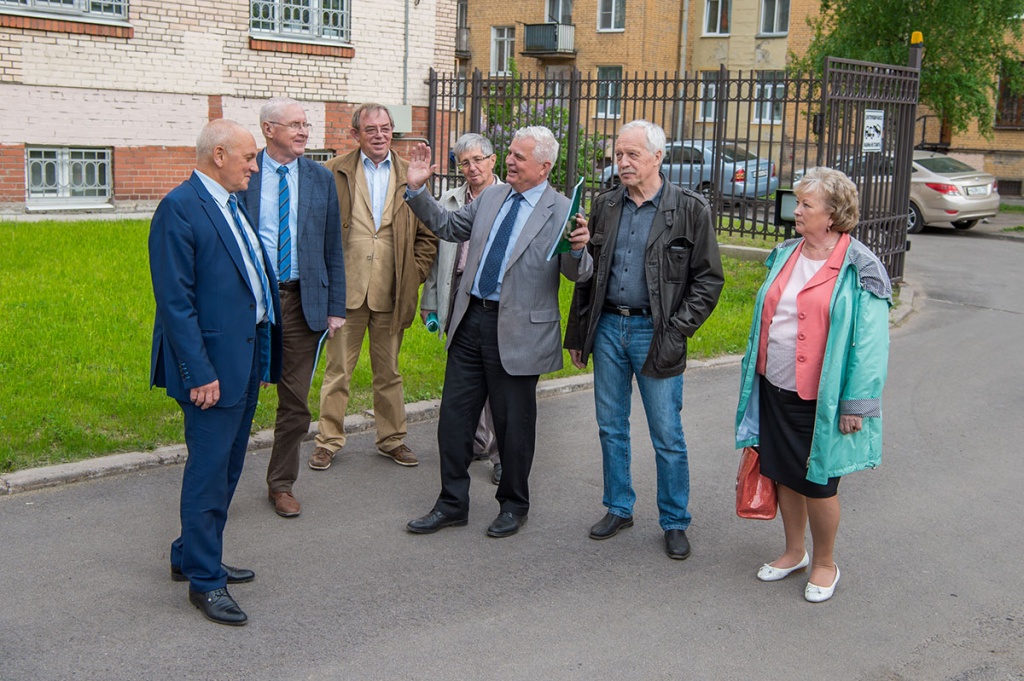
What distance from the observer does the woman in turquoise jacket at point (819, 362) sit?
15.2 feet

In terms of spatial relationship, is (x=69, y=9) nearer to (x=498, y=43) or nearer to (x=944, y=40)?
(x=944, y=40)

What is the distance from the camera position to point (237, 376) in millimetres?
4484

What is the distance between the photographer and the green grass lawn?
643 centimetres

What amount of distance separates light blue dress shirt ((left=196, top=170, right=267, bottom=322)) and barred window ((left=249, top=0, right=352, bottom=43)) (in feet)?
39.4

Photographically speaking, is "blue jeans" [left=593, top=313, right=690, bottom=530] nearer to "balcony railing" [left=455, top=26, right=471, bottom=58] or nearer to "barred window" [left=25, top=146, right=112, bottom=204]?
"barred window" [left=25, top=146, right=112, bottom=204]

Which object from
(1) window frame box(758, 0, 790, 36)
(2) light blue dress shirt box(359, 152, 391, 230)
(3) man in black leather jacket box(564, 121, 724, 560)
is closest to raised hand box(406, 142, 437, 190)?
(3) man in black leather jacket box(564, 121, 724, 560)

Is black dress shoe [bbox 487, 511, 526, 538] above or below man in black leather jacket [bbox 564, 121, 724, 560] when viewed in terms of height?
below

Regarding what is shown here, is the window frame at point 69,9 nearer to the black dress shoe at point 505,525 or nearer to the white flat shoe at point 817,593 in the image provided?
the black dress shoe at point 505,525

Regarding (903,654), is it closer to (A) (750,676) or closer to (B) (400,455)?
(A) (750,676)

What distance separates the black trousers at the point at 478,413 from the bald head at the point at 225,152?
148 cm

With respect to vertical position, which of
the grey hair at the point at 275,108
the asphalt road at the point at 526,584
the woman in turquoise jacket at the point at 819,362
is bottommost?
the asphalt road at the point at 526,584

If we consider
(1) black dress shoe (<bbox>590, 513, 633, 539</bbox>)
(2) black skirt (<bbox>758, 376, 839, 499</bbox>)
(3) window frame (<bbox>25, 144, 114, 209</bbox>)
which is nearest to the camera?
(2) black skirt (<bbox>758, 376, 839, 499</bbox>)

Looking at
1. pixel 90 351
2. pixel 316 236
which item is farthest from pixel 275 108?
pixel 90 351

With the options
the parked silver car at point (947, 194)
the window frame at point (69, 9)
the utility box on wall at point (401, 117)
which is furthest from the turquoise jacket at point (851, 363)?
the parked silver car at point (947, 194)
